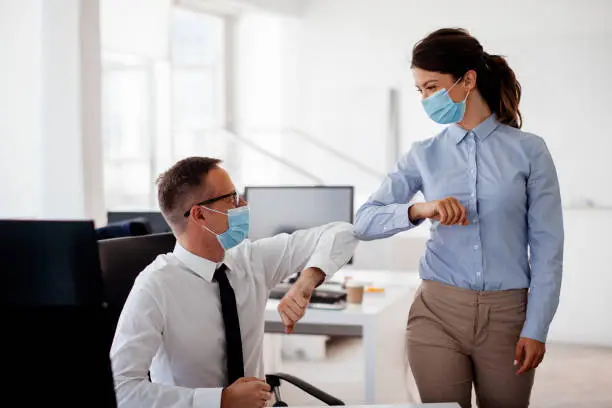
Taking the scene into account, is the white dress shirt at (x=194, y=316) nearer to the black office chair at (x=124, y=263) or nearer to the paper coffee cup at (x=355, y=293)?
the black office chair at (x=124, y=263)

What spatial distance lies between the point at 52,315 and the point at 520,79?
551 centimetres

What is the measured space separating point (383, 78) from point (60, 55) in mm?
3776

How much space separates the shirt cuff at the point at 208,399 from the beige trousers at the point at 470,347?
1.89 feet

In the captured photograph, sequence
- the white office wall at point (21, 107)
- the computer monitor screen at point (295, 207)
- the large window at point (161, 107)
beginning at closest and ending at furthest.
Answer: the white office wall at point (21, 107), the computer monitor screen at point (295, 207), the large window at point (161, 107)

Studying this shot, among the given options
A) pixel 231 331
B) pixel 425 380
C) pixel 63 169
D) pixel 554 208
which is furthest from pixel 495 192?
pixel 63 169

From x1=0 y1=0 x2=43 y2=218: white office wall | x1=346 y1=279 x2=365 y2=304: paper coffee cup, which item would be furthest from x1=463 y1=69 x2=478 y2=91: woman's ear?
x1=0 y1=0 x2=43 y2=218: white office wall

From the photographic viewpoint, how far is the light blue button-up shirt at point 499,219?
1751 millimetres

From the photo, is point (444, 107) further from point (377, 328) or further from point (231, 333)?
point (377, 328)

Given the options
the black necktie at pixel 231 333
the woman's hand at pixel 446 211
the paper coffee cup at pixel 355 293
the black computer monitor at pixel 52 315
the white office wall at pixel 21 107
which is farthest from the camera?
the white office wall at pixel 21 107

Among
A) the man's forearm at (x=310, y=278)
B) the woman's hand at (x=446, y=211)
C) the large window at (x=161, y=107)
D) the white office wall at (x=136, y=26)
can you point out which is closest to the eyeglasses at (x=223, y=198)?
the man's forearm at (x=310, y=278)

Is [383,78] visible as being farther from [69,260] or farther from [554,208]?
[69,260]

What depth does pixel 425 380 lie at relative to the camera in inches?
71.9

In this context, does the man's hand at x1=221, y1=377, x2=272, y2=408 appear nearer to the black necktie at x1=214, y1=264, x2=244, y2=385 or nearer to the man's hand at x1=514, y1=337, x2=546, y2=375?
the black necktie at x1=214, y1=264, x2=244, y2=385

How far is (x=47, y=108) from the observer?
11.4 feet
